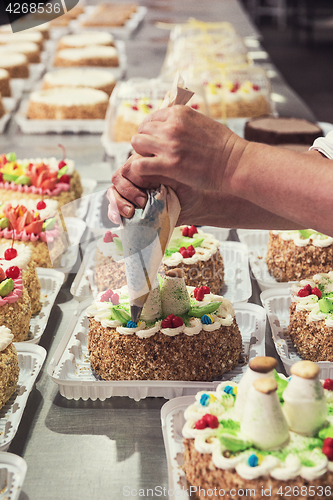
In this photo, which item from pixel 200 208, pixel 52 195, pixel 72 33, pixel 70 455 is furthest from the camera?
pixel 72 33

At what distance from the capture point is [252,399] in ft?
3.93

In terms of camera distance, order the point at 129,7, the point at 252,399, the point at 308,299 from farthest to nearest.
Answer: the point at 129,7 < the point at 308,299 < the point at 252,399

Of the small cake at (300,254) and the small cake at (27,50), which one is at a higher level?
the small cake at (300,254)

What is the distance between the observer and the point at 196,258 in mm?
2227

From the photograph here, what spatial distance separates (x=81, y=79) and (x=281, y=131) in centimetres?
214

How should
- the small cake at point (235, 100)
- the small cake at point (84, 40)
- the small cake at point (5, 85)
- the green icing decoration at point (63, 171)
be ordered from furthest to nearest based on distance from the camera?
1. the small cake at point (84, 40)
2. the small cake at point (5, 85)
3. the small cake at point (235, 100)
4. the green icing decoration at point (63, 171)

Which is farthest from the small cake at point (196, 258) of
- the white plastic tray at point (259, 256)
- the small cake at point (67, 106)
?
the small cake at point (67, 106)

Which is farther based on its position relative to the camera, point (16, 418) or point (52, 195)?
point (52, 195)

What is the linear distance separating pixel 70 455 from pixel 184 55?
13.2 feet

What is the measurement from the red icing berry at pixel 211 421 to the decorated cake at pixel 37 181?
179 cm

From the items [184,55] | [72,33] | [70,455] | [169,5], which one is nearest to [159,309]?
[70,455]

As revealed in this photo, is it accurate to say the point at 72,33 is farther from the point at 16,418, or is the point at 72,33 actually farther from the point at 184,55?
the point at 16,418

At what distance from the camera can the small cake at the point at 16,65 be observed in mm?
5324

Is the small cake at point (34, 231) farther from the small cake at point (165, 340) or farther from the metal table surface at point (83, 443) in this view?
the small cake at point (165, 340)
